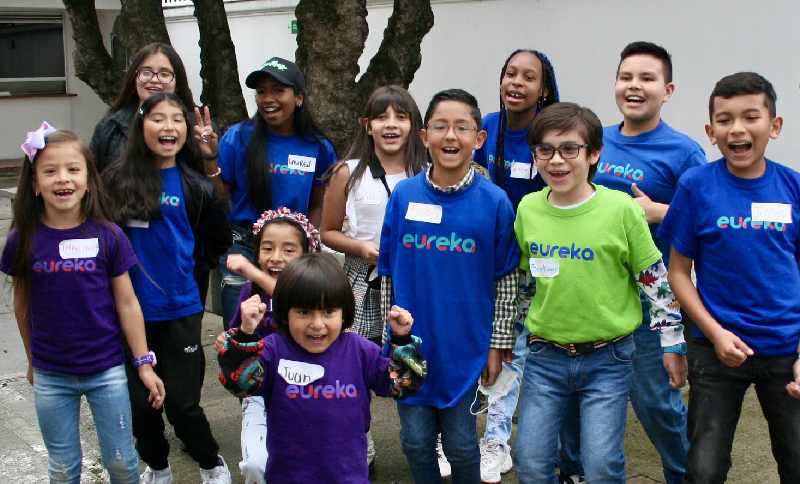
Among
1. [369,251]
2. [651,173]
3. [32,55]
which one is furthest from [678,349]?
[32,55]

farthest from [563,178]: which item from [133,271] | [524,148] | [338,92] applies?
[338,92]

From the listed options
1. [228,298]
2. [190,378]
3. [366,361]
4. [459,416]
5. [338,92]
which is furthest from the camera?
[338,92]

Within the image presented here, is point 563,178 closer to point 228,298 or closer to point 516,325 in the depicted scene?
point 516,325

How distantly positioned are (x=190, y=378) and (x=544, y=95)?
6.77ft

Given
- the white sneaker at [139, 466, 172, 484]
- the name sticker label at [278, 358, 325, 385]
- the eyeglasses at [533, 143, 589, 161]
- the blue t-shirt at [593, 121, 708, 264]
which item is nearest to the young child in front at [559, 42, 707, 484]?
the blue t-shirt at [593, 121, 708, 264]

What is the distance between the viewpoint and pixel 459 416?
3.35m

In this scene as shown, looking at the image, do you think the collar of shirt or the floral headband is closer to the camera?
the collar of shirt

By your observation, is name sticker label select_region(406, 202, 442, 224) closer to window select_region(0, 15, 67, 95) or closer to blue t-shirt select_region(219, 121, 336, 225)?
blue t-shirt select_region(219, 121, 336, 225)

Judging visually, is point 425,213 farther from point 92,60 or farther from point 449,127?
point 92,60

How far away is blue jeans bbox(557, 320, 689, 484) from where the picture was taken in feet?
11.4

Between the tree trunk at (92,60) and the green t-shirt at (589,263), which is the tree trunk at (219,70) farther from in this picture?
the green t-shirt at (589,263)

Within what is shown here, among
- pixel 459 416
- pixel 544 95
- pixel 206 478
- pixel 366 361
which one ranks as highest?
pixel 544 95

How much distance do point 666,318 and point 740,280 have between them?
1.04 ft

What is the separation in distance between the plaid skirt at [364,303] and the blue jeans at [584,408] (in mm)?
921
